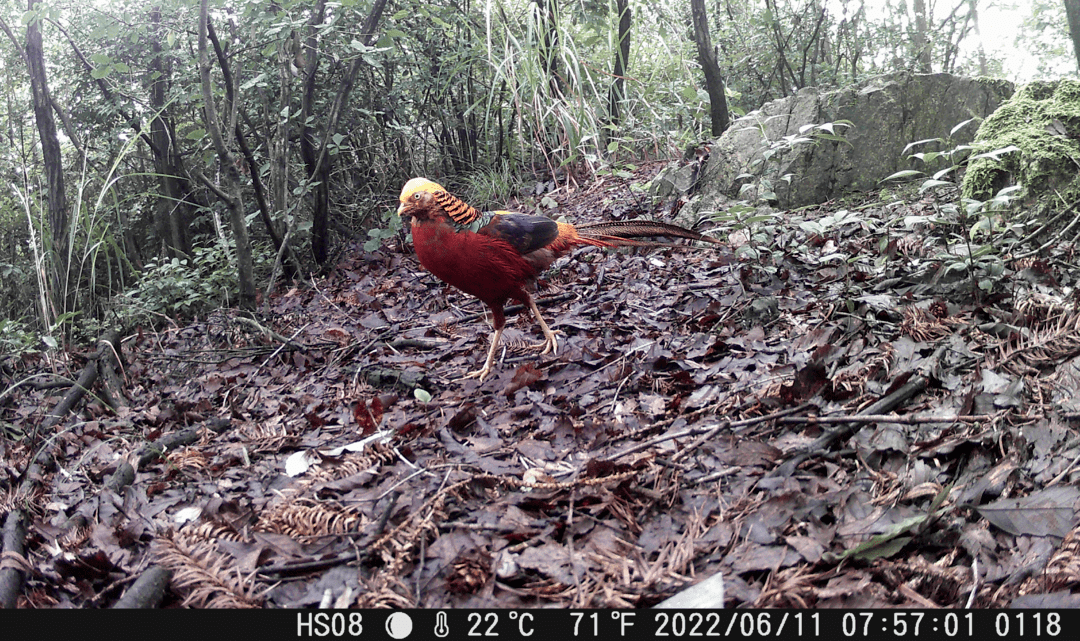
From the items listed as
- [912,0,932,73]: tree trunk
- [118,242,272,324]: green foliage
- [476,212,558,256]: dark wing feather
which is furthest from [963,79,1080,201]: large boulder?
[118,242,272,324]: green foliage

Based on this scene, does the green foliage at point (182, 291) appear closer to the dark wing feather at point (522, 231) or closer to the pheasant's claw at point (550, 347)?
the dark wing feather at point (522, 231)

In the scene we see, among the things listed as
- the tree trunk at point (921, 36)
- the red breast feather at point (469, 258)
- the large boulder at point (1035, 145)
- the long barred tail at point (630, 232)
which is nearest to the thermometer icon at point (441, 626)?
the red breast feather at point (469, 258)

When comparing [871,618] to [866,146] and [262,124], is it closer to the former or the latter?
[866,146]

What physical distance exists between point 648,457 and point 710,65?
13.6 feet

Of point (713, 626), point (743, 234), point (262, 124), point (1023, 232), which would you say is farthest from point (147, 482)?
point (262, 124)

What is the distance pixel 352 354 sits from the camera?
332 cm

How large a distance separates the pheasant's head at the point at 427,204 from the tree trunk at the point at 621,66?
3420mm

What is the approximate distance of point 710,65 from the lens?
5035mm

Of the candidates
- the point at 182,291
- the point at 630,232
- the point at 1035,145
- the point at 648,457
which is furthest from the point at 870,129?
the point at 182,291

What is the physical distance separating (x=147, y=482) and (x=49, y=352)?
2.12 m

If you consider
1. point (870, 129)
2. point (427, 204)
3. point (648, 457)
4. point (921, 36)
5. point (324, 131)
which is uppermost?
A: point (921, 36)

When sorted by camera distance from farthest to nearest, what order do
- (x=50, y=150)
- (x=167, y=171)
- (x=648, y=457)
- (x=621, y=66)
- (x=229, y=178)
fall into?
1. (x=167, y=171)
2. (x=621, y=66)
3. (x=50, y=150)
4. (x=229, y=178)
5. (x=648, y=457)

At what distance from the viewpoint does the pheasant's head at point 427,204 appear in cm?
276

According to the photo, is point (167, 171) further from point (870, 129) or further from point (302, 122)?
point (870, 129)
